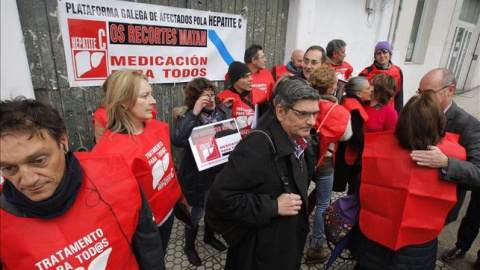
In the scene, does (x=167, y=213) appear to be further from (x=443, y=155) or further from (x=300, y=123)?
(x=443, y=155)

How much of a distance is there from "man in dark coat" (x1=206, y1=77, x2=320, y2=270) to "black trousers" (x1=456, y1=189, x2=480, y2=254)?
6.87ft

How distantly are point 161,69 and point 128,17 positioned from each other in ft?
2.31

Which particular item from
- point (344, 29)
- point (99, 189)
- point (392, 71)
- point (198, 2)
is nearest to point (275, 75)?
point (198, 2)

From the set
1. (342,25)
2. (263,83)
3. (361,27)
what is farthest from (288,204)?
(361,27)

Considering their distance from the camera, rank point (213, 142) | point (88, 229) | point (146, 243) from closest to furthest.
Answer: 1. point (88, 229)
2. point (146, 243)
3. point (213, 142)

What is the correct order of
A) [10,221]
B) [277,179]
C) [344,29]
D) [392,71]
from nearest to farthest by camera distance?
1. [10,221]
2. [277,179]
3. [392,71]
4. [344,29]

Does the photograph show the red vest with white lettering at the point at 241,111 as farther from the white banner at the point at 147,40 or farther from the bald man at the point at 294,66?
the bald man at the point at 294,66

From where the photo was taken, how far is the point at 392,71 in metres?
A: 4.64

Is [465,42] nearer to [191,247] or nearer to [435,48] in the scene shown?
[435,48]

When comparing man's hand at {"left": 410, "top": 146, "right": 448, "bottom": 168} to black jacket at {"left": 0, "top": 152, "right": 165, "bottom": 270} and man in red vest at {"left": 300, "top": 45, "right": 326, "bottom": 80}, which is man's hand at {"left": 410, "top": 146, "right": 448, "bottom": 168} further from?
man in red vest at {"left": 300, "top": 45, "right": 326, "bottom": 80}

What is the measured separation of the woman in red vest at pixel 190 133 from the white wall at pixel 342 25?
2.79m

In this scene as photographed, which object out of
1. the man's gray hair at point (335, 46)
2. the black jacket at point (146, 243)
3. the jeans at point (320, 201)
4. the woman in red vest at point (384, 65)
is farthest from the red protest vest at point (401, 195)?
the woman in red vest at point (384, 65)

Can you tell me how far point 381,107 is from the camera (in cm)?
272

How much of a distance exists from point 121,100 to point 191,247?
5.56 ft
